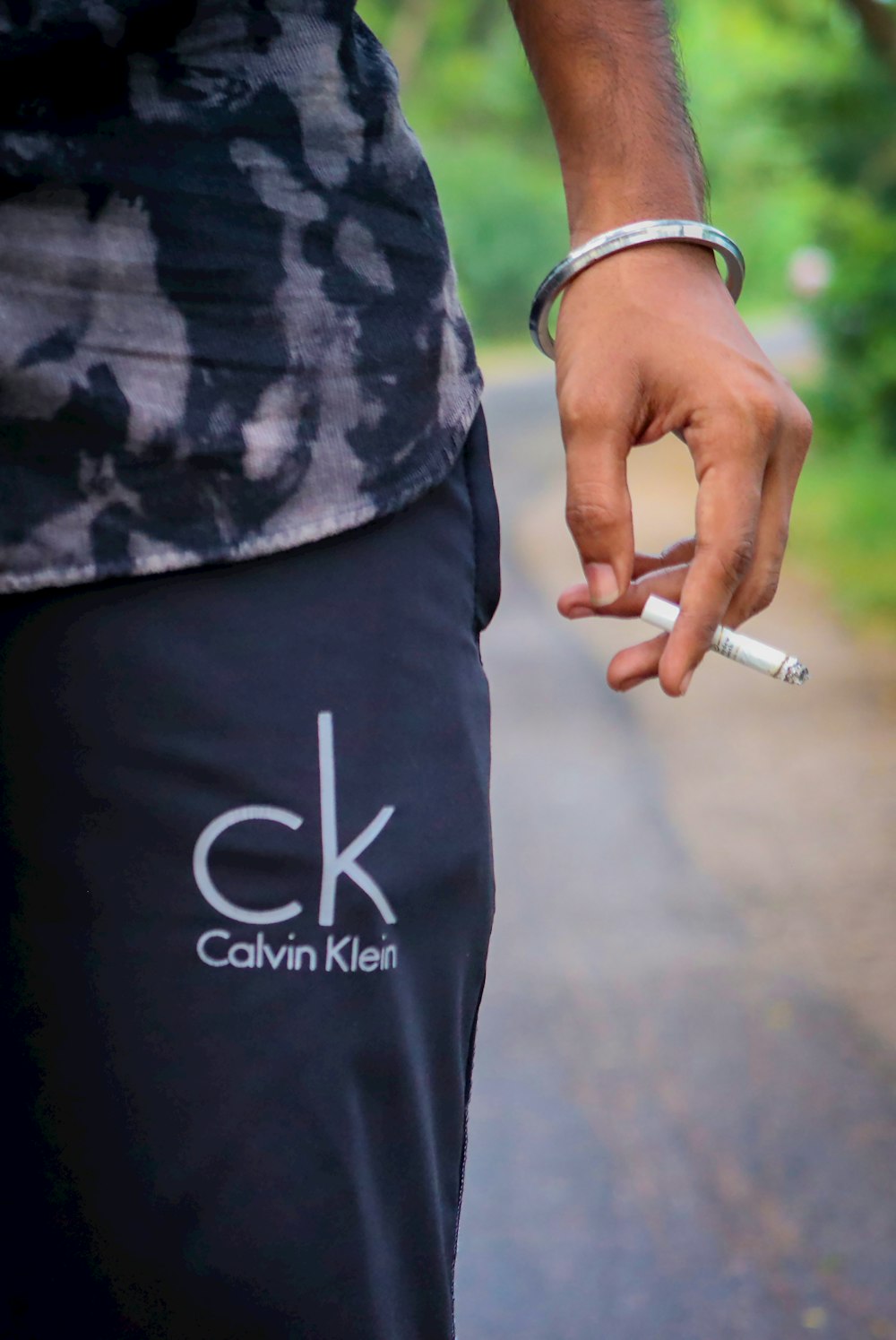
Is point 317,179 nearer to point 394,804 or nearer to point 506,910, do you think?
point 394,804

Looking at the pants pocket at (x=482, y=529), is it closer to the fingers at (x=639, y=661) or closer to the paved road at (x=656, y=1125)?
the fingers at (x=639, y=661)

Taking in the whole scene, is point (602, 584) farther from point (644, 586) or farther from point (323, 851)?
point (323, 851)

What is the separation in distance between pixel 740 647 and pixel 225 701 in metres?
0.36

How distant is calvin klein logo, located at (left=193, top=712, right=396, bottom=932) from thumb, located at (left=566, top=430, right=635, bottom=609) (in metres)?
0.23

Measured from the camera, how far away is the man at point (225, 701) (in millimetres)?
869

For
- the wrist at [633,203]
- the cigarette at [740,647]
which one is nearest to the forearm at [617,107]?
the wrist at [633,203]

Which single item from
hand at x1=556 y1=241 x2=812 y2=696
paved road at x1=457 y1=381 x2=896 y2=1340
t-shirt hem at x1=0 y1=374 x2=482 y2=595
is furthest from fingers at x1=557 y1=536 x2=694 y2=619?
paved road at x1=457 y1=381 x2=896 y2=1340

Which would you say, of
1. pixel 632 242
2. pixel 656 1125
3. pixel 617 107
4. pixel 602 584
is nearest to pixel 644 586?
pixel 602 584

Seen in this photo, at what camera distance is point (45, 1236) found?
0.87 m

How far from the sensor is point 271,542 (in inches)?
35.4

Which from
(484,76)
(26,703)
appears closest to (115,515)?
(26,703)

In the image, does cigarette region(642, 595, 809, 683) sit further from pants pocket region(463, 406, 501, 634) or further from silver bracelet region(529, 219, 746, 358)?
silver bracelet region(529, 219, 746, 358)

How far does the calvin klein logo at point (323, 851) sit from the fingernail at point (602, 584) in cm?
23

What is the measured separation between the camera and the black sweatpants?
0.87 metres
